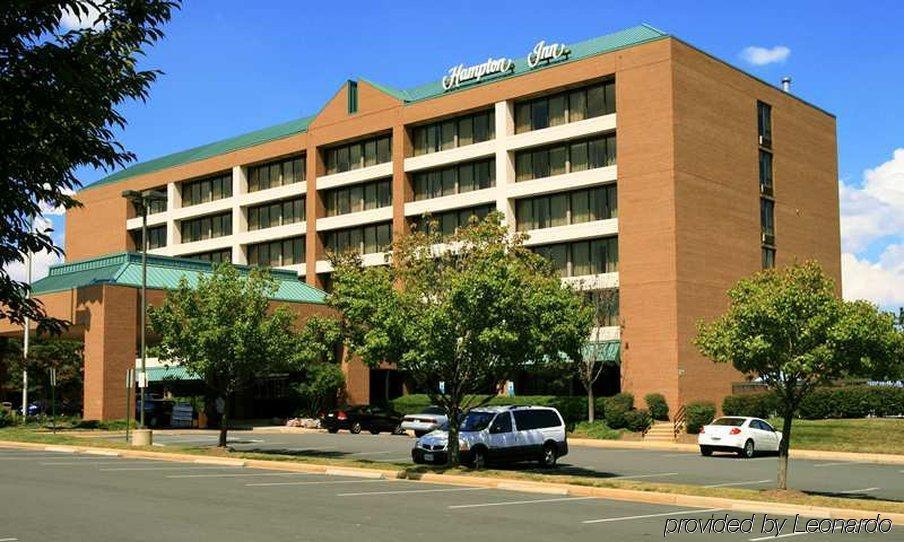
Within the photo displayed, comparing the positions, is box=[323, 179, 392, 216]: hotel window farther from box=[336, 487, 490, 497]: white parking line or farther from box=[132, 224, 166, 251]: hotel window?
box=[336, 487, 490, 497]: white parking line

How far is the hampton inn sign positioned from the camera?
5569 centimetres

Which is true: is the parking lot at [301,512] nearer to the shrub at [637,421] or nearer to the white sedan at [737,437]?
the white sedan at [737,437]

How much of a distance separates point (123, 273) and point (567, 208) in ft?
79.6

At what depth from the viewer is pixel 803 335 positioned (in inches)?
772

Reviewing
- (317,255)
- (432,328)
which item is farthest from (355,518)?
(317,255)

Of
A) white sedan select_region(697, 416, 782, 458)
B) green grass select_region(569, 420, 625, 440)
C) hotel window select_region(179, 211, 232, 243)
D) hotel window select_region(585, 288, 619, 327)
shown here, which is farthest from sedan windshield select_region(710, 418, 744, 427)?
hotel window select_region(179, 211, 232, 243)

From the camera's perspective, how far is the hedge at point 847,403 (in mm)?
44500

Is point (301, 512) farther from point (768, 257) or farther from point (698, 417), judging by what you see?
point (768, 257)

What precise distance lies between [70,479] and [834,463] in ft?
82.2

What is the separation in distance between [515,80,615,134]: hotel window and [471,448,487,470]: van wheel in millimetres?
30803

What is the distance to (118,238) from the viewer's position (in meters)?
83.7

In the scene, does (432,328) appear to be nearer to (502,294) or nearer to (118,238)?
(502,294)

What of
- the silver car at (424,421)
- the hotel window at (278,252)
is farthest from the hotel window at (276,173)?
the silver car at (424,421)

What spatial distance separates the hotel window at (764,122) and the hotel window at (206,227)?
134 feet
